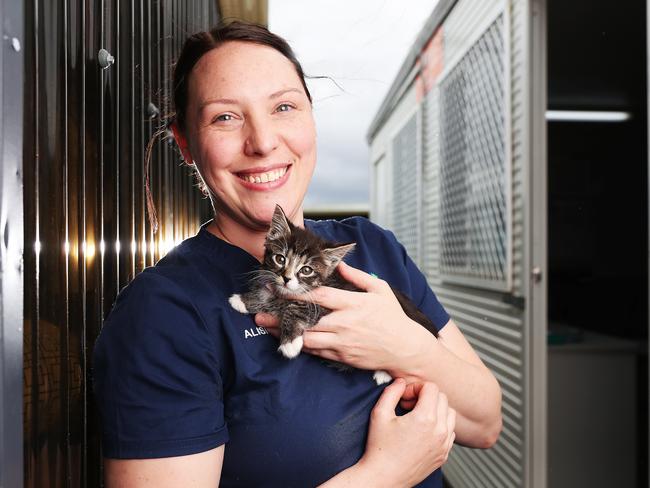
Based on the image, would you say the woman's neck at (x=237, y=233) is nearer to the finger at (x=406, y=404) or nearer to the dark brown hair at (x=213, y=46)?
the dark brown hair at (x=213, y=46)

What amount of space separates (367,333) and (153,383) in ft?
1.76

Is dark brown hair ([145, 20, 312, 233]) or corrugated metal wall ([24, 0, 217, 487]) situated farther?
dark brown hair ([145, 20, 312, 233])

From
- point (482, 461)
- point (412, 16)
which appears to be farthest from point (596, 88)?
point (412, 16)

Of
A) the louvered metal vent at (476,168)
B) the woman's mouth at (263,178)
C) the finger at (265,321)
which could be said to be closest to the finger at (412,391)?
the finger at (265,321)

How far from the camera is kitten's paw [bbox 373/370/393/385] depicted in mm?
1388

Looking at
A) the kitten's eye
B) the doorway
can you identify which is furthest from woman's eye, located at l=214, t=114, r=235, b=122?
the doorway

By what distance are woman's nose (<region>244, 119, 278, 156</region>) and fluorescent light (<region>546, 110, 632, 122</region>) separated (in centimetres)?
761

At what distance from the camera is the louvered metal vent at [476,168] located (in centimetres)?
423

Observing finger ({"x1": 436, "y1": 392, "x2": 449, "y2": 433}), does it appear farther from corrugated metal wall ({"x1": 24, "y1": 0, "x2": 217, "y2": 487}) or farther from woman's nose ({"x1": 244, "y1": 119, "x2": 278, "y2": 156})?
corrugated metal wall ({"x1": 24, "y1": 0, "x2": 217, "y2": 487})

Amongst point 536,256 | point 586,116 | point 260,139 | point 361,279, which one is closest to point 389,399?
point 361,279

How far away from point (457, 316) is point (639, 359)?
1846mm

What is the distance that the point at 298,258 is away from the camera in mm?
1646

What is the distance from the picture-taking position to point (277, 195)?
1.40 m

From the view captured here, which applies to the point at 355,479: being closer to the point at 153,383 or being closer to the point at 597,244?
the point at 153,383
